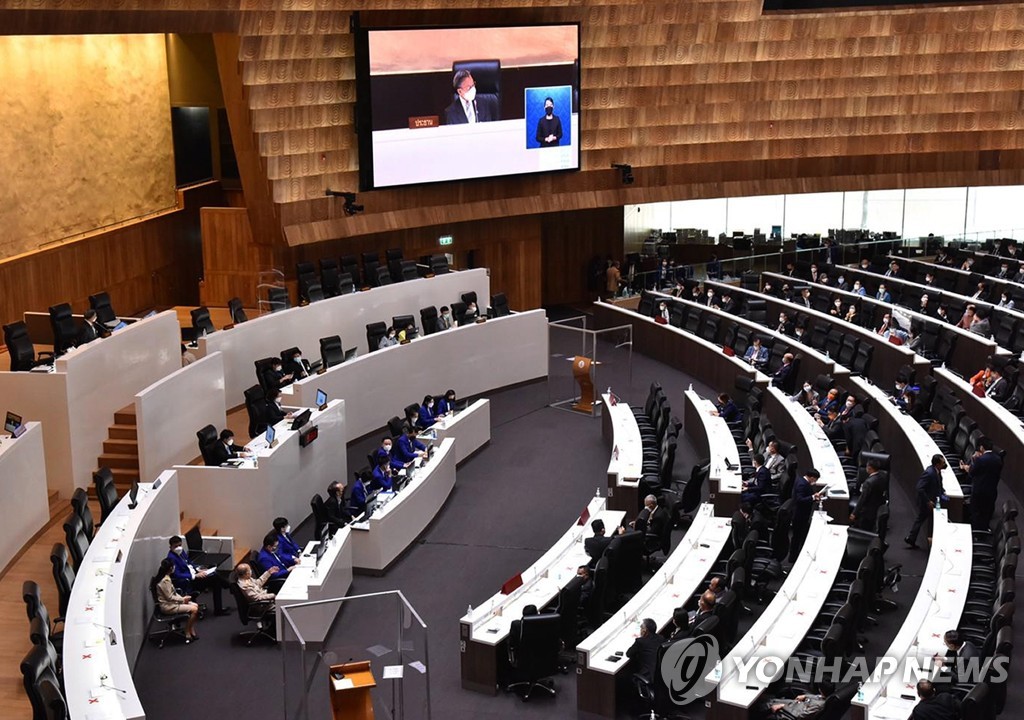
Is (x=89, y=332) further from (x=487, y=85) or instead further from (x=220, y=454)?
(x=487, y=85)

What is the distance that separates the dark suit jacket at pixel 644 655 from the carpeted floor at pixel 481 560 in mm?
359

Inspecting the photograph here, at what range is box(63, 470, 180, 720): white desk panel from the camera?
792 cm

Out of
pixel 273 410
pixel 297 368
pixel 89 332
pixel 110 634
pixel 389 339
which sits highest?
pixel 89 332

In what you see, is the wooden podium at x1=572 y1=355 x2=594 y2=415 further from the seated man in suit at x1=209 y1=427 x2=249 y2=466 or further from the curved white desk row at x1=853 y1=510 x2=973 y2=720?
the curved white desk row at x1=853 y1=510 x2=973 y2=720

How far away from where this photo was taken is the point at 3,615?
33.2 feet

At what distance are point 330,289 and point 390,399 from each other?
2539 millimetres

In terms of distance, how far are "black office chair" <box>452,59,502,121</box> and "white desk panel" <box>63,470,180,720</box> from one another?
387 inches

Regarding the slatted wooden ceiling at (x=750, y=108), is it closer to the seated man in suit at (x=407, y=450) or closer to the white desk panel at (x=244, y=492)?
the seated man in suit at (x=407, y=450)

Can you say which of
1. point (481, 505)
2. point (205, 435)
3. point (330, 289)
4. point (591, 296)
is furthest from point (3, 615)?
point (591, 296)

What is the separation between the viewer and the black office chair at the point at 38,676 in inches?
303

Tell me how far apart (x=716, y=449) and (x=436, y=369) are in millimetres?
5195

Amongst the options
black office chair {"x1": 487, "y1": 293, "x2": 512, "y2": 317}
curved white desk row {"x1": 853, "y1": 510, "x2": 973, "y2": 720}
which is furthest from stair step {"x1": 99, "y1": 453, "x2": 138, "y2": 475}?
curved white desk row {"x1": 853, "y1": 510, "x2": 973, "y2": 720}

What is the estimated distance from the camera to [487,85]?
19656 millimetres

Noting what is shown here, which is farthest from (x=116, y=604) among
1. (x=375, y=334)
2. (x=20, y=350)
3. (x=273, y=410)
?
(x=375, y=334)
